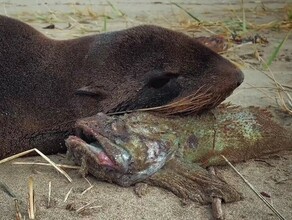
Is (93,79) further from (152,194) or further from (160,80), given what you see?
(152,194)

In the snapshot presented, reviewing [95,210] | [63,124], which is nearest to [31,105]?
[63,124]

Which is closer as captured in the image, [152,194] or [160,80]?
[152,194]

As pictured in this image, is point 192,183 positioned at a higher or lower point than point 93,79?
lower

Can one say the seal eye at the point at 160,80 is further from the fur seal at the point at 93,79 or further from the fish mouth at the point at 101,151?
the fish mouth at the point at 101,151

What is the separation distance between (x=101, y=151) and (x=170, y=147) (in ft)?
0.87

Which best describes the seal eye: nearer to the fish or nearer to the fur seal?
the fur seal

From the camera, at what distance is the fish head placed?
2.06 meters

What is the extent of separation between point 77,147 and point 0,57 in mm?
595

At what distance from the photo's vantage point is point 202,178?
83.1 inches

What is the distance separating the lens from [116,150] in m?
2.06

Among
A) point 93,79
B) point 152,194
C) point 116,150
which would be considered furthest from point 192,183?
point 93,79

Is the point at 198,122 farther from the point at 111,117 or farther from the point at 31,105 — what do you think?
the point at 31,105

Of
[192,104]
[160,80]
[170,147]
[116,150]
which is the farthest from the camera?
[160,80]

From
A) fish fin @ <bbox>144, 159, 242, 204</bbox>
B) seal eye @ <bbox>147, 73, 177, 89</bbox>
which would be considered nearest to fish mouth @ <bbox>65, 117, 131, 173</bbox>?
fish fin @ <bbox>144, 159, 242, 204</bbox>
